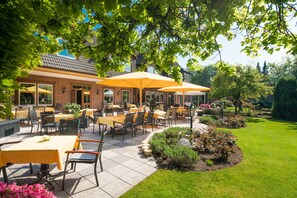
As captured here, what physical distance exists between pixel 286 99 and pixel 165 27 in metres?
19.6

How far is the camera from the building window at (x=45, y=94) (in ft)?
39.5

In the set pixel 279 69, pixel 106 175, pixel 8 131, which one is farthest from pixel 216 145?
pixel 279 69

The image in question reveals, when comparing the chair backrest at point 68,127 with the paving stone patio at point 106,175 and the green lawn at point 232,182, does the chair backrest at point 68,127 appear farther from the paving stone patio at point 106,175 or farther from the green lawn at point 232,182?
the green lawn at point 232,182

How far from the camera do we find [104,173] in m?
3.88

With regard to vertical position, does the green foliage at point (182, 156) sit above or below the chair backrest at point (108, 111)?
below

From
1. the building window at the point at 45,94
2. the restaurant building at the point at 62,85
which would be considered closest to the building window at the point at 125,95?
the restaurant building at the point at 62,85

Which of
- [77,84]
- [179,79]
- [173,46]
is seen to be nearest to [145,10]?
[173,46]

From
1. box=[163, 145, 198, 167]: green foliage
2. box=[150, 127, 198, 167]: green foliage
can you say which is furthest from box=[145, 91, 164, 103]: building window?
box=[163, 145, 198, 167]: green foliage

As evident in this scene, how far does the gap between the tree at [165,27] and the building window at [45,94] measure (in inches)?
359

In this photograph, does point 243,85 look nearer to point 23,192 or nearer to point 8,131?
point 8,131

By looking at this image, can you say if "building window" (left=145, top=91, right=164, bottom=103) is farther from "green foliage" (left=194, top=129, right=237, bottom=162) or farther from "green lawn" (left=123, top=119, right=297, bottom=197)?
"green lawn" (left=123, top=119, right=297, bottom=197)

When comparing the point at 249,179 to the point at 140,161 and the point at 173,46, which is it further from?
the point at 173,46

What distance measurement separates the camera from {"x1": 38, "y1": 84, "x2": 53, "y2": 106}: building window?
12048 mm

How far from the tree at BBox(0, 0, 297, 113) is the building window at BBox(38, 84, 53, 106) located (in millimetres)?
9112
